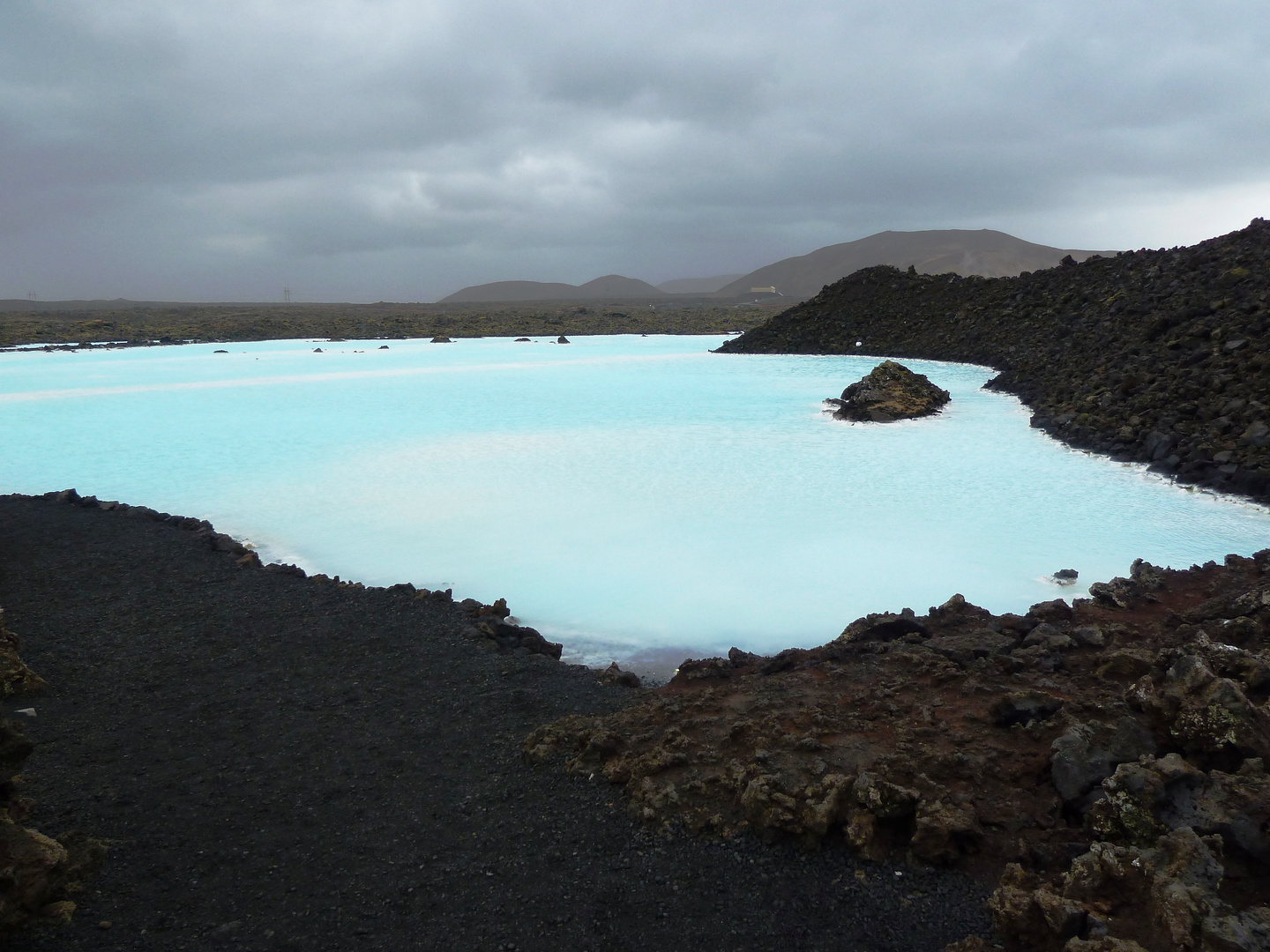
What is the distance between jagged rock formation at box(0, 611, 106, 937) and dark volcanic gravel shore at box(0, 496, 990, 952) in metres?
0.08

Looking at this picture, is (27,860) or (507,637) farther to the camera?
(507,637)

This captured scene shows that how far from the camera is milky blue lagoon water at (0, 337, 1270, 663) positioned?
6.41 m

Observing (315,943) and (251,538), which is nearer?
(315,943)

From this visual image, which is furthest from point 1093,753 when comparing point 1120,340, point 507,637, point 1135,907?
point 1120,340

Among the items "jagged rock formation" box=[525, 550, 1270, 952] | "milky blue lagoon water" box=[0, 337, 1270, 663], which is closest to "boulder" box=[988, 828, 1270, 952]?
"jagged rock formation" box=[525, 550, 1270, 952]

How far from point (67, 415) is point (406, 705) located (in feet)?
57.1

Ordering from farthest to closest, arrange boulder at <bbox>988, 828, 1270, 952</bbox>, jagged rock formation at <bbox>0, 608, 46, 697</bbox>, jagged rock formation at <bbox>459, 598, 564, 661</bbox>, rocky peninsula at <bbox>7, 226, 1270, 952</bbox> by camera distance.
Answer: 1. jagged rock formation at <bbox>459, 598, 564, 661</bbox>
2. jagged rock formation at <bbox>0, 608, 46, 697</bbox>
3. rocky peninsula at <bbox>7, 226, 1270, 952</bbox>
4. boulder at <bbox>988, 828, 1270, 952</bbox>

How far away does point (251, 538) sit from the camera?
809 cm

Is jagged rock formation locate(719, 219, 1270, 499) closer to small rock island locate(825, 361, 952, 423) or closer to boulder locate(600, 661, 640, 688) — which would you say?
small rock island locate(825, 361, 952, 423)

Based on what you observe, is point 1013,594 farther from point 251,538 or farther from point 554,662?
point 251,538

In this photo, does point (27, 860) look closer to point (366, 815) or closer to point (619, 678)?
point (366, 815)

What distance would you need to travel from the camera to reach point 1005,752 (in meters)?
3.37

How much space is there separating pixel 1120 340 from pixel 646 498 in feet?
40.1

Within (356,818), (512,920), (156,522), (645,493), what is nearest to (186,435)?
(156,522)
